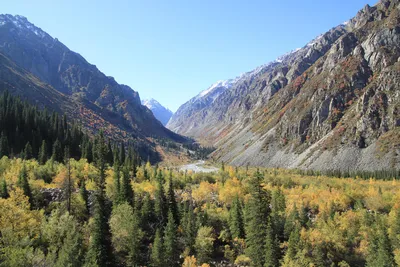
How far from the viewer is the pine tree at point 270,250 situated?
62.7 m

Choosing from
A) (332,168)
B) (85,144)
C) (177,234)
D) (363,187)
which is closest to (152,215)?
(177,234)

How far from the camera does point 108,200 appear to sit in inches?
3108

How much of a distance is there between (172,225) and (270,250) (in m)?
20.6

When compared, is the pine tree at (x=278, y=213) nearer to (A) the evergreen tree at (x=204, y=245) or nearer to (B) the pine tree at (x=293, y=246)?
(B) the pine tree at (x=293, y=246)

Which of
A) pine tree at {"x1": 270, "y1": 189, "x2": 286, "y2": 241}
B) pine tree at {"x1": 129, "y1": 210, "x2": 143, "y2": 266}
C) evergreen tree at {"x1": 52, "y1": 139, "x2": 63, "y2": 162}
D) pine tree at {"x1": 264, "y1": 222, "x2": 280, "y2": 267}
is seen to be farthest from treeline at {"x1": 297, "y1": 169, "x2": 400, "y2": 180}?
evergreen tree at {"x1": 52, "y1": 139, "x2": 63, "y2": 162}

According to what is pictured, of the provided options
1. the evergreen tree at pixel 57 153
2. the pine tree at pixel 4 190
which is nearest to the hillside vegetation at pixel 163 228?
the pine tree at pixel 4 190

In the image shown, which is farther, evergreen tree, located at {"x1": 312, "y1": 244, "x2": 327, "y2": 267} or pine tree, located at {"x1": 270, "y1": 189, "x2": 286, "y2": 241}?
pine tree, located at {"x1": 270, "y1": 189, "x2": 286, "y2": 241}

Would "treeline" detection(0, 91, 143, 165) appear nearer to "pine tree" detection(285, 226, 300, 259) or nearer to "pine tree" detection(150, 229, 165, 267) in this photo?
"pine tree" detection(150, 229, 165, 267)

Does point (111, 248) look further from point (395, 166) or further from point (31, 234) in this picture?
point (395, 166)

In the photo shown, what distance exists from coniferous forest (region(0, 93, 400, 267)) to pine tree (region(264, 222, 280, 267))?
188 mm

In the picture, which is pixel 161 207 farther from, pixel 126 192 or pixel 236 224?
pixel 236 224

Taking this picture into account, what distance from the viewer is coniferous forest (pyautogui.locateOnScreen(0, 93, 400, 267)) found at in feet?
189

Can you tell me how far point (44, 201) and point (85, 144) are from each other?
6644cm

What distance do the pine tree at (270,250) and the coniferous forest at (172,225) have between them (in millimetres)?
188
